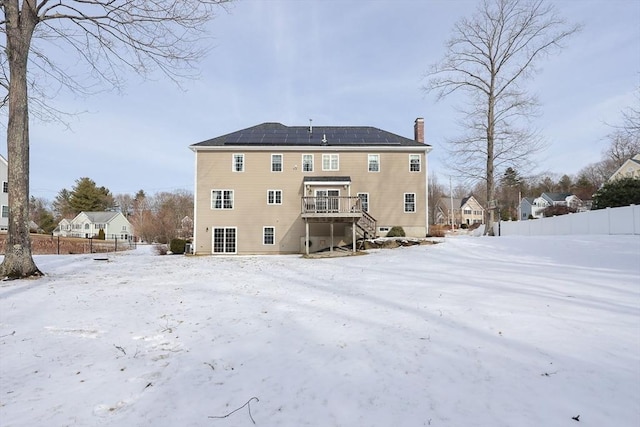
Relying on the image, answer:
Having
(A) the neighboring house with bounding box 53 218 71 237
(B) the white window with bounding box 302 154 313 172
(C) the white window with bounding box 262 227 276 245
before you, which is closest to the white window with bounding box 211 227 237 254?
(C) the white window with bounding box 262 227 276 245

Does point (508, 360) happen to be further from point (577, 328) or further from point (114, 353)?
point (114, 353)

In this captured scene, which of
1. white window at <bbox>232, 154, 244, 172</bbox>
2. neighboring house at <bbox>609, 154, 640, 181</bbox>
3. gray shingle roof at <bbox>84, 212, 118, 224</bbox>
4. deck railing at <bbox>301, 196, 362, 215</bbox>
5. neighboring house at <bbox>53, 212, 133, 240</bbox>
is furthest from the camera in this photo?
gray shingle roof at <bbox>84, 212, 118, 224</bbox>

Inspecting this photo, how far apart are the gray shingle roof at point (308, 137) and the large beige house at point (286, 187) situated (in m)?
0.17

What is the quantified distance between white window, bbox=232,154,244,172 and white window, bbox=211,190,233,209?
4.98ft

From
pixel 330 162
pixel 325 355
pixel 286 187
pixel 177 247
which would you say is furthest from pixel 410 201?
pixel 325 355

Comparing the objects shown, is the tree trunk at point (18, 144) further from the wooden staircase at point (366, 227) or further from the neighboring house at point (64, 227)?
the neighboring house at point (64, 227)

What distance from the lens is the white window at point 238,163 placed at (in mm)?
23359

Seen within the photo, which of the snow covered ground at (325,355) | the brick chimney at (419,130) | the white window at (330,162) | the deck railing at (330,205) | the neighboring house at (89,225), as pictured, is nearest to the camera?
the snow covered ground at (325,355)

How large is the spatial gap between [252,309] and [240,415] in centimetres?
323

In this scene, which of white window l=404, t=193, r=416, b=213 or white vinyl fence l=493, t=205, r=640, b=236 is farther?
white window l=404, t=193, r=416, b=213

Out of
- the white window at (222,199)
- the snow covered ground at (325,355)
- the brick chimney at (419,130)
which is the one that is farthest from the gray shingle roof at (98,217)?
the snow covered ground at (325,355)

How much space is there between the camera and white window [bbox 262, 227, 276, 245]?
909 inches

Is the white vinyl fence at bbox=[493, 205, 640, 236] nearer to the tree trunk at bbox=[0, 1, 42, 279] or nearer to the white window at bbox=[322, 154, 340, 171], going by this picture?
the white window at bbox=[322, 154, 340, 171]

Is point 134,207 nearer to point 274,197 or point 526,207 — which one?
point 274,197
